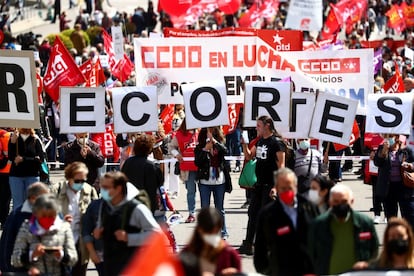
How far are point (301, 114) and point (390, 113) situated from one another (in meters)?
0.97

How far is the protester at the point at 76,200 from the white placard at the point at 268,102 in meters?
4.24

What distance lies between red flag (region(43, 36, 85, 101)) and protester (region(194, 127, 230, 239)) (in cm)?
474

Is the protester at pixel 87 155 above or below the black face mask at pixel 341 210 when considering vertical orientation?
below

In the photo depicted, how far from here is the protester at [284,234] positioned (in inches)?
407

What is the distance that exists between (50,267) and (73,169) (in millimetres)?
1416

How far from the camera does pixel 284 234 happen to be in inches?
408

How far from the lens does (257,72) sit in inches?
746

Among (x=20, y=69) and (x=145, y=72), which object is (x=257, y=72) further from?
(x=20, y=69)

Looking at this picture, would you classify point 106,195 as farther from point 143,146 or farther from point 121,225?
point 143,146

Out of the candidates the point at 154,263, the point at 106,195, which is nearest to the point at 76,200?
the point at 106,195

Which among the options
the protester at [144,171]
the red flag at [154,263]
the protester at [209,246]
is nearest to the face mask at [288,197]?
the protester at [209,246]

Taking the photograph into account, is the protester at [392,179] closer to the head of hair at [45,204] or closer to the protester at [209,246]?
the head of hair at [45,204]

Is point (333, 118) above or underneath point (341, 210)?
underneath

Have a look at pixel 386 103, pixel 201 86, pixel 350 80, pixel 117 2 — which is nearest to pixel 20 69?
pixel 201 86
